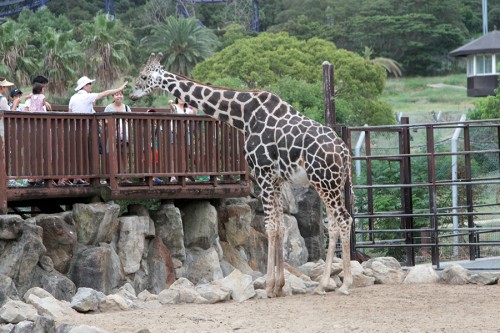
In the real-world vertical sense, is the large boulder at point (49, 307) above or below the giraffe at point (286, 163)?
below

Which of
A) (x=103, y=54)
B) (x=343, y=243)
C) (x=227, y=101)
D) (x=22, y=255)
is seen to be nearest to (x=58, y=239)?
(x=22, y=255)

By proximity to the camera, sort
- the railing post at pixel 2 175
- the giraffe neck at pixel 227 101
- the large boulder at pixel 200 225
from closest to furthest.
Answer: the railing post at pixel 2 175, the giraffe neck at pixel 227 101, the large boulder at pixel 200 225

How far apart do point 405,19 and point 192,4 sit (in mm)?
14845

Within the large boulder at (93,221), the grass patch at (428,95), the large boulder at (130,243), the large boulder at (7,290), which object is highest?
the grass patch at (428,95)

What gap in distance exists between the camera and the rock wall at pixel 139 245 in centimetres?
1453

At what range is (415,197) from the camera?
2538 centimetres

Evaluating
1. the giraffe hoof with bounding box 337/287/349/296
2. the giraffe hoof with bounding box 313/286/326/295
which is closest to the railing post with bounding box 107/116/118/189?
the giraffe hoof with bounding box 313/286/326/295

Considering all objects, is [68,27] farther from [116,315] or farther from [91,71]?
[116,315]

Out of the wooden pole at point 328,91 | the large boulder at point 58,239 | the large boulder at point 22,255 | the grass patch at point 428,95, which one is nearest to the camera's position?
the large boulder at point 22,255

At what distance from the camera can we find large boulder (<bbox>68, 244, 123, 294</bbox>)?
596 inches

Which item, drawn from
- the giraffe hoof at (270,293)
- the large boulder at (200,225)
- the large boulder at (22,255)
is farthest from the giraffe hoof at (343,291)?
the large boulder at (22,255)

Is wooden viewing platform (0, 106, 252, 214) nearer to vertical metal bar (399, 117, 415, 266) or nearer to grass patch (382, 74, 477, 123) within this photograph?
vertical metal bar (399, 117, 415, 266)

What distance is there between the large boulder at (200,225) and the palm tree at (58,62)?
2976 cm

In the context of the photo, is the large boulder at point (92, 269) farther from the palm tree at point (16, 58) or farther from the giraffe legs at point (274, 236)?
the palm tree at point (16, 58)
